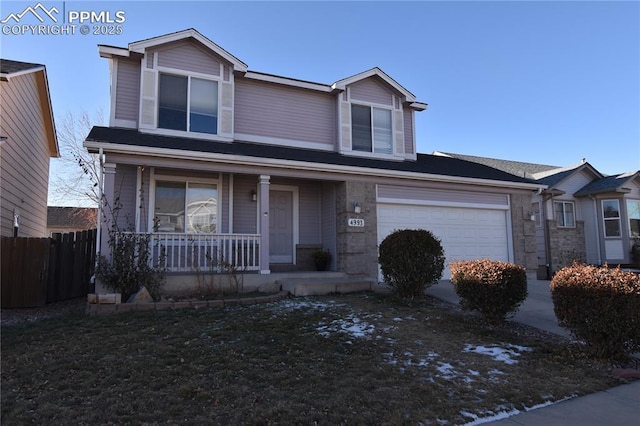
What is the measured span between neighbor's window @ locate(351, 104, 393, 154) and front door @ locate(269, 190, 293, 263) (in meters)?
2.84

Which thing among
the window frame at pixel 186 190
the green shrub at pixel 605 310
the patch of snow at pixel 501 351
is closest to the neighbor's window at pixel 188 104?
the window frame at pixel 186 190

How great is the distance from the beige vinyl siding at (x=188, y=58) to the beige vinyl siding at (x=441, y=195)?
5.75 metres

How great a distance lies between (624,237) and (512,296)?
Result: 533 inches

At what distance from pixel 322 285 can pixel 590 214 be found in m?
13.7

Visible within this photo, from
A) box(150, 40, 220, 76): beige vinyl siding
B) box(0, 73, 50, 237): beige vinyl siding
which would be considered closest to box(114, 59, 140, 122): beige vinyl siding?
box(150, 40, 220, 76): beige vinyl siding

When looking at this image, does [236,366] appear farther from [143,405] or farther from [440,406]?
[440,406]

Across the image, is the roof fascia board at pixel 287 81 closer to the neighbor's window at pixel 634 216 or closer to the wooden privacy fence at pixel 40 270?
the wooden privacy fence at pixel 40 270

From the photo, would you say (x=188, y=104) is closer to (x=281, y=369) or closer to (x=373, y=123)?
(x=373, y=123)

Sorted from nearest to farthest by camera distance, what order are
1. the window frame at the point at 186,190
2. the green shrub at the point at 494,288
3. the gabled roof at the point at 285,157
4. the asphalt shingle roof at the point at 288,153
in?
the green shrub at the point at 494,288, the gabled roof at the point at 285,157, the asphalt shingle roof at the point at 288,153, the window frame at the point at 186,190

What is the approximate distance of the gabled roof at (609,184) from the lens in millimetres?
16172

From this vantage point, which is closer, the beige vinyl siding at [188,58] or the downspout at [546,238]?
the beige vinyl siding at [188,58]

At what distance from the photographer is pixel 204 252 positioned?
968cm

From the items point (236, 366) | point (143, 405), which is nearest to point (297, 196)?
point (236, 366)

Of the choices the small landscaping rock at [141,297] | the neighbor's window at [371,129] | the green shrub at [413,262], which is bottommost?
the small landscaping rock at [141,297]
